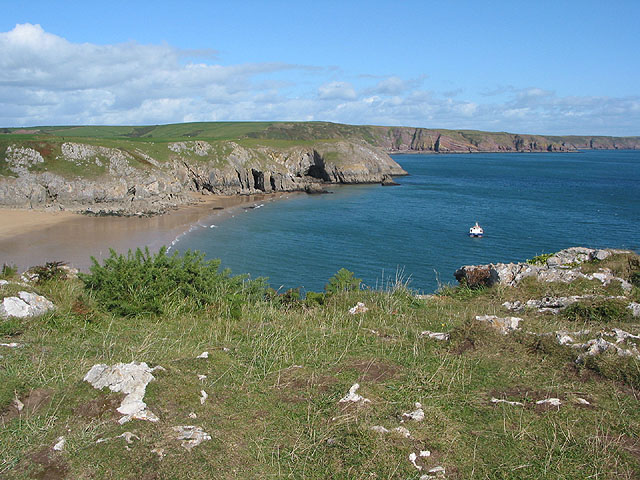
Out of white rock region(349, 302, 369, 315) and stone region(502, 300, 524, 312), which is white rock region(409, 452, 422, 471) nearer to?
white rock region(349, 302, 369, 315)

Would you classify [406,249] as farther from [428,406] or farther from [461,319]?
[428,406]

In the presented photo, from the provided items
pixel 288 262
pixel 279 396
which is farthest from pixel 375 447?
pixel 288 262

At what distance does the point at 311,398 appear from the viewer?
699 cm

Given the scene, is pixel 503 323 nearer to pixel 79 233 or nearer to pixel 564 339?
pixel 564 339

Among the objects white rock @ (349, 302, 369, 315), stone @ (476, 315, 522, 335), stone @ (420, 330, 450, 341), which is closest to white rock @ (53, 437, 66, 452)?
stone @ (420, 330, 450, 341)

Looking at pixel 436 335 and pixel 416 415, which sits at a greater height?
pixel 416 415

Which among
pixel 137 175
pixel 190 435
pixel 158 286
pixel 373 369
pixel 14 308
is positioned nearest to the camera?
pixel 190 435

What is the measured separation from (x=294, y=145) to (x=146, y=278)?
88403 millimetres

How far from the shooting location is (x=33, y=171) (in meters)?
56.7

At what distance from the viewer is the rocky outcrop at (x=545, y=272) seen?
47.3 feet

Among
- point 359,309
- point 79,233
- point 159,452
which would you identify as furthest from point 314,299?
point 79,233

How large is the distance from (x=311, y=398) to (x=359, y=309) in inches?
195

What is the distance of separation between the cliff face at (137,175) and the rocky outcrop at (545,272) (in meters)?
48.1

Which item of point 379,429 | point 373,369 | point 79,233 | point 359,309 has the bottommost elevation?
point 79,233
